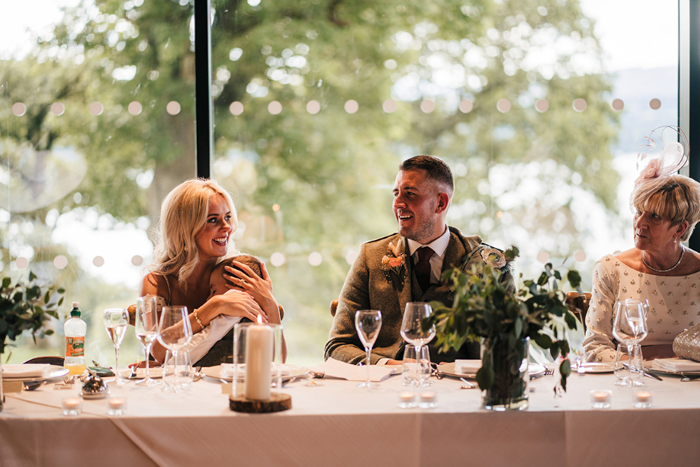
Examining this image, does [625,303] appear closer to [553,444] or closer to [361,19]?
[553,444]

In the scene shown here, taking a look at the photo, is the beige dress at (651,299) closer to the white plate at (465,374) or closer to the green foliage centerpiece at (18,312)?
the white plate at (465,374)

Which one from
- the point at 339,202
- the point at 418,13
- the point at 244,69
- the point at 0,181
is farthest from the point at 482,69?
the point at 0,181

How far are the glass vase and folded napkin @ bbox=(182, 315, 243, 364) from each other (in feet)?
3.94

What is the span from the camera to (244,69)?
4.11 m

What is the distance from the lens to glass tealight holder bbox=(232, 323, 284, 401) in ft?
5.26

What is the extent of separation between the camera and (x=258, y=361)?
5.29 ft

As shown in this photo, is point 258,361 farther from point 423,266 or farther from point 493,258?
point 493,258

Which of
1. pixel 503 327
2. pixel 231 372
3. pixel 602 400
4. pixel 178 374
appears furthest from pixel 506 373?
pixel 178 374

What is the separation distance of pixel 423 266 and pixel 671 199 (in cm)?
110

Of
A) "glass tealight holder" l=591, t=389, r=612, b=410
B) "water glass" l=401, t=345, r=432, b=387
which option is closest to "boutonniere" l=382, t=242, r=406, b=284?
"water glass" l=401, t=345, r=432, b=387

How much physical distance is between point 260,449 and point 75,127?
3185 millimetres

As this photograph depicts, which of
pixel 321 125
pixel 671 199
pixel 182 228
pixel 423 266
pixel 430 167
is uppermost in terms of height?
pixel 321 125

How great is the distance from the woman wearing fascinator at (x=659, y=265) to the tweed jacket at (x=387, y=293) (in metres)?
0.44

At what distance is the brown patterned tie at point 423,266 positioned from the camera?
9.58 feet
